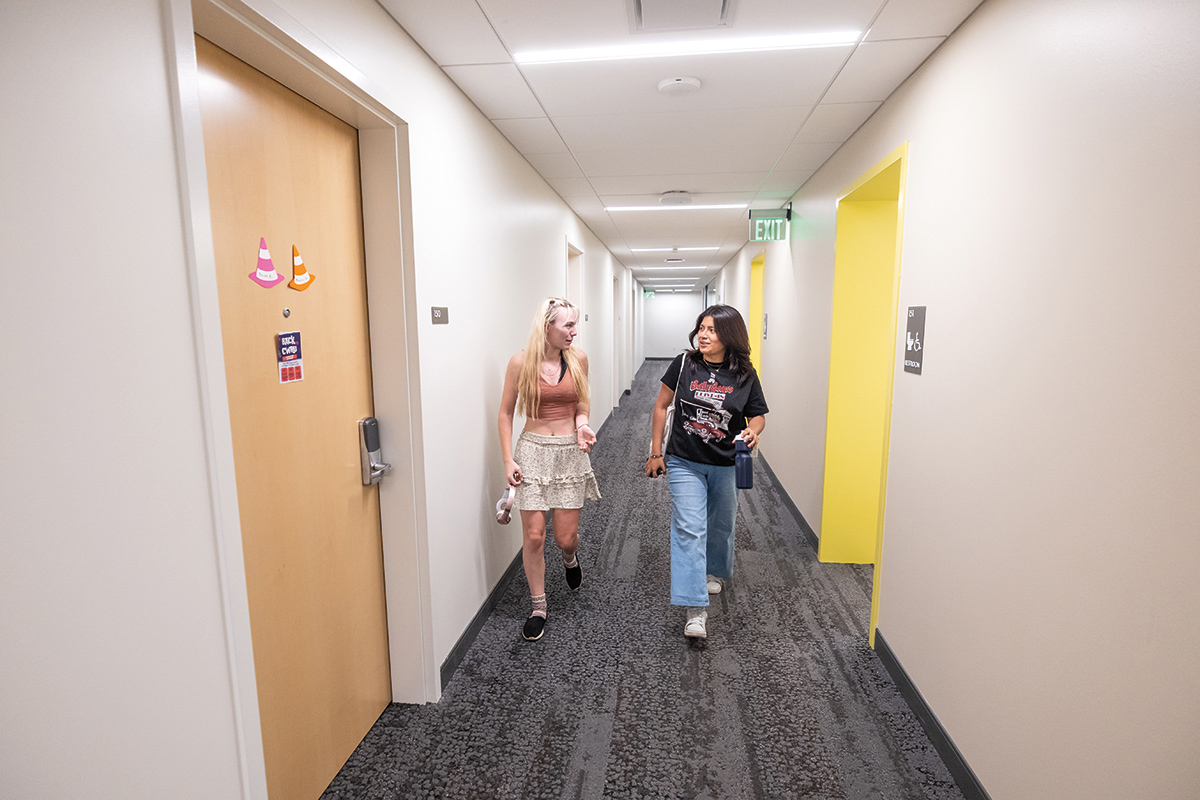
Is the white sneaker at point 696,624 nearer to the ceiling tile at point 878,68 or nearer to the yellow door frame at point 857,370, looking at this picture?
the yellow door frame at point 857,370

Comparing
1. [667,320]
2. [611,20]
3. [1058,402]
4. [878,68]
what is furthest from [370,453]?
[667,320]

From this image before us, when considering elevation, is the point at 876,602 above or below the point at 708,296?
below

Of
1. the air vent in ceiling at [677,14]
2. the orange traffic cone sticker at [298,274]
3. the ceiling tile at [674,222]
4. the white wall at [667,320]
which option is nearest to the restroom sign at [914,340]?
the air vent in ceiling at [677,14]

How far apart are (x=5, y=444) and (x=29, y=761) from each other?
48 centimetres

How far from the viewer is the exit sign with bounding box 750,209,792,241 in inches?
195

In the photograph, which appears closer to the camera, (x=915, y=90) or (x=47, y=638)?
(x=47, y=638)

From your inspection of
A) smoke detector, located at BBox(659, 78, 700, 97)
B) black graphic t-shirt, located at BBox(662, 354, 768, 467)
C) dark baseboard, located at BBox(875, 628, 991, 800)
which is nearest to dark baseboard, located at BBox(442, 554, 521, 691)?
black graphic t-shirt, located at BBox(662, 354, 768, 467)

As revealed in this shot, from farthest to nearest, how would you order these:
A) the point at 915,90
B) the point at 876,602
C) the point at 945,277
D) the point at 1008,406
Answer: the point at 876,602, the point at 915,90, the point at 945,277, the point at 1008,406

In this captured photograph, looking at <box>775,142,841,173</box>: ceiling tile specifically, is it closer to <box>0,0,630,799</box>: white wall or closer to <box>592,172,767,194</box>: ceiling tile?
<box>592,172,767,194</box>: ceiling tile

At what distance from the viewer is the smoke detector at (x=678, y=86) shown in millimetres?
2455

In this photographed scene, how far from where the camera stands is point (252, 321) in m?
1.49

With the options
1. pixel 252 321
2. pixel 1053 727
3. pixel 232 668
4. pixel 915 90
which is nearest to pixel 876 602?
pixel 1053 727

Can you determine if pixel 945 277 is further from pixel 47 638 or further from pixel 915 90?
pixel 47 638

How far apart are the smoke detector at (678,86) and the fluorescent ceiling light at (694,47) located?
9.1 inches
